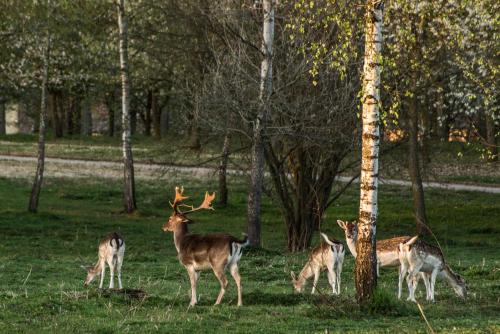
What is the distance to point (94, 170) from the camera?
5072 centimetres

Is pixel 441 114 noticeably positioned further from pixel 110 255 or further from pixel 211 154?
pixel 110 255

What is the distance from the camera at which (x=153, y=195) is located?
42.0 meters

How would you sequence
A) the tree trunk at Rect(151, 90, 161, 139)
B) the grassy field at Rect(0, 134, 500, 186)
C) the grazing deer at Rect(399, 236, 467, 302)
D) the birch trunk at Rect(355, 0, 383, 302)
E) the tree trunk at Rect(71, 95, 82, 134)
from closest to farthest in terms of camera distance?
the birch trunk at Rect(355, 0, 383, 302) → the grazing deer at Rect(399, 236, 467, 302) → the grassy field at Rect(0, 134, 500, 186) → the tree trunk at Rect(151, 90, 161, 139) → the tree trunk at Rect(71, 95, 82, 134)

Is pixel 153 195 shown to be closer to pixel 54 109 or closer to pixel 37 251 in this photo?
pixel 37 251

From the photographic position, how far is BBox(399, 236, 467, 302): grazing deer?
15.5m

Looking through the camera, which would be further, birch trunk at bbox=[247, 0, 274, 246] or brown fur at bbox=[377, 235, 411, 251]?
birch trunk at bbox=[247, 0, 274, 246]

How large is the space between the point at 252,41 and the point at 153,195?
1578 centimetres

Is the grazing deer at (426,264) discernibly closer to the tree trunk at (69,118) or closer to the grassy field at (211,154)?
the grassy field at (211,154)

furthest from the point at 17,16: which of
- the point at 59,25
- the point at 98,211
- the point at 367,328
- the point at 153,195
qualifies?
the point at 367,328

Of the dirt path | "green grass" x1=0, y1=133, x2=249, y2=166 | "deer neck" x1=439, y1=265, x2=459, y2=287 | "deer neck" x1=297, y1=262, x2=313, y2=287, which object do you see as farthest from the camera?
"green grass" x1=0, y1=133, x2=249, y2=166

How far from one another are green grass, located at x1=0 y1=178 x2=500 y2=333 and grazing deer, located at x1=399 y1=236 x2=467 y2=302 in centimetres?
30

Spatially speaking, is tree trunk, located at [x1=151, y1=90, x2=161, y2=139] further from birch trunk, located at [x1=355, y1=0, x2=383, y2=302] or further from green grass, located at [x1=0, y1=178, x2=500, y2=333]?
birch trunk, located at [x1=355, y1=0, x2=383, y2=302]

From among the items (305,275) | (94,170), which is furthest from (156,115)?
(305,275)

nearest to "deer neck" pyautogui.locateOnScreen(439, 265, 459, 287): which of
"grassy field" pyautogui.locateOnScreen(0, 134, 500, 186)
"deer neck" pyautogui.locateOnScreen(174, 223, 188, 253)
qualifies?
"deer neck" pyautogui.locateOnScreen(174, 223, 188, 253)
